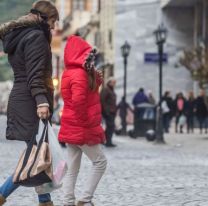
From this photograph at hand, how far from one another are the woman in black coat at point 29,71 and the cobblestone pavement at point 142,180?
1456mm

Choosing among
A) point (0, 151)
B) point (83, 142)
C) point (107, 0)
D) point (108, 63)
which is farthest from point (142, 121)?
point (107, 0)

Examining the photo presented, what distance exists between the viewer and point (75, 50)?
7.66m

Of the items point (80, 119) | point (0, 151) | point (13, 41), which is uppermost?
point (13, 41)

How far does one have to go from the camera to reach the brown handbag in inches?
258

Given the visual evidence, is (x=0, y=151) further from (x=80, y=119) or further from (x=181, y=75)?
(x=181, y=75)

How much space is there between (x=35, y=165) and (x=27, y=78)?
2.33 feet

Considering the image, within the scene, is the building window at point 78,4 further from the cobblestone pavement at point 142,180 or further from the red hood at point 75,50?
the red hood at point 75,50

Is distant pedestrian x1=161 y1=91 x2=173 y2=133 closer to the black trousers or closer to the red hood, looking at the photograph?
the black trousers

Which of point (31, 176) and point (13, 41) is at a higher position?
point (13, 41)

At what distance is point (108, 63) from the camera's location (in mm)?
49656

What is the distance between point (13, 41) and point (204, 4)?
35.1 metres

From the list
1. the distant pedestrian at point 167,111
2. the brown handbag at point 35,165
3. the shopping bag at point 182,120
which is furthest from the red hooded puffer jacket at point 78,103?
the shopping bag at point 182,120

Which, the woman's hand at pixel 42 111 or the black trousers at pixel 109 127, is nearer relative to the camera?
the woman's hand at pixel 42 111

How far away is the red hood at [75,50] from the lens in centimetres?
764
